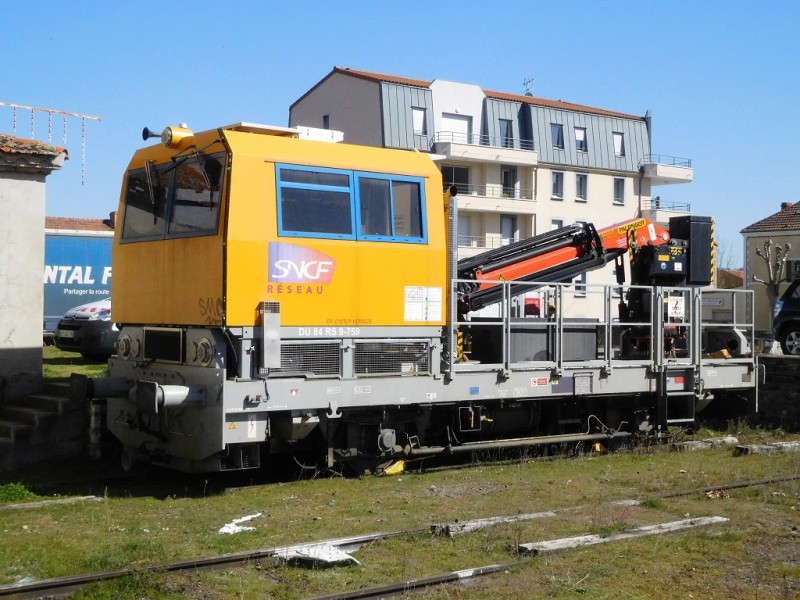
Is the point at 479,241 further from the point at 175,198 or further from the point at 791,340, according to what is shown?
the point at 175,198

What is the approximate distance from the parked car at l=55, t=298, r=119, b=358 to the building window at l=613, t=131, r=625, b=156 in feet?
126

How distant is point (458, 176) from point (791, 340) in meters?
26.2

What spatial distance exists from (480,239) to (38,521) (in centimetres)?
3993

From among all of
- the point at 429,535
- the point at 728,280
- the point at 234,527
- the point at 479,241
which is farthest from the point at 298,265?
the point at 728,280

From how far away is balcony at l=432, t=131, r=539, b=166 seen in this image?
46.1m

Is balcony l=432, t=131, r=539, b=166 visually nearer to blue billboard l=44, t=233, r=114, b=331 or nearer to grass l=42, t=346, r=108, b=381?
blue billboard l=44, t=233, r=114, b=331

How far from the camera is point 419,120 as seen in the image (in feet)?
152

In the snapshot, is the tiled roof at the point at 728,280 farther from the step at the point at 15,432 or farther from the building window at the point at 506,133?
the step at the point at 15,432

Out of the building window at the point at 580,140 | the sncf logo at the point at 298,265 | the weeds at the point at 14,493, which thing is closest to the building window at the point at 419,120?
the building window at the point at 580,140

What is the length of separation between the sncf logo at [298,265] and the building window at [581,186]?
4179 cm

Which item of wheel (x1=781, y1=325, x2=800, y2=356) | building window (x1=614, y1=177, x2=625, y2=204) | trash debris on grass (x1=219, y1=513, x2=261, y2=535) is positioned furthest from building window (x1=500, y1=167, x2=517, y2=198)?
trash debris on grass (x1=219, y1=513, x2=261, y2=535)

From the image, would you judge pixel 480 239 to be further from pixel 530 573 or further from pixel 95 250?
pixel 530 573

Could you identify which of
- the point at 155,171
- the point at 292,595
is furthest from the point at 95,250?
the point at 292,595

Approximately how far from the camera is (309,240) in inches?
408
